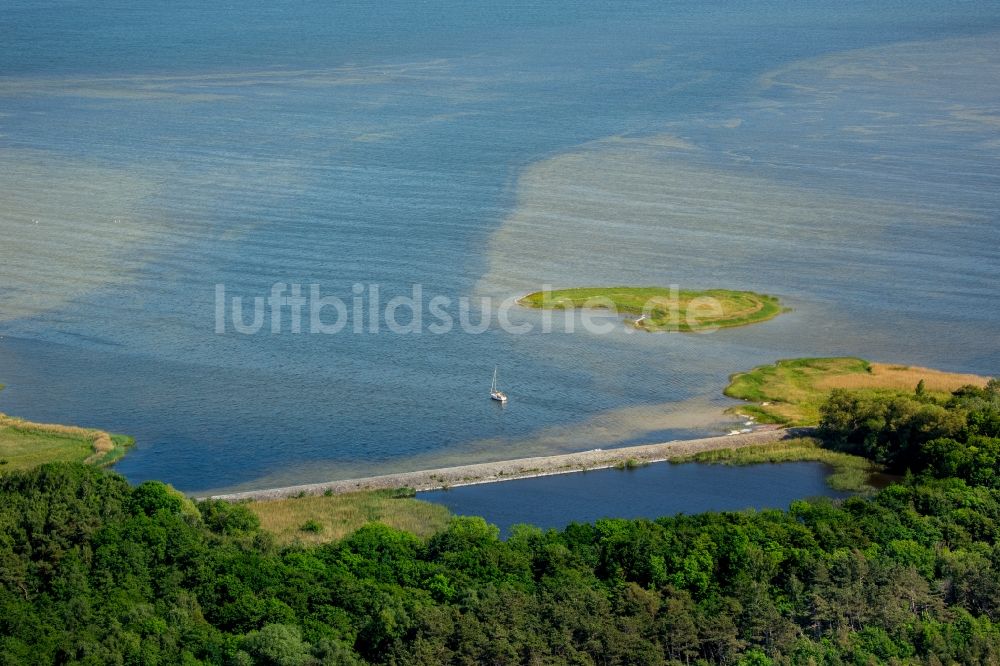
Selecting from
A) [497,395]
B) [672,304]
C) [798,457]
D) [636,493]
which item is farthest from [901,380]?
[497,395]

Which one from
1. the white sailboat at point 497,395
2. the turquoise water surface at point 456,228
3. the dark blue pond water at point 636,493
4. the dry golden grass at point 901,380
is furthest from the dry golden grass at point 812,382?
the white sailboat at point 497,395

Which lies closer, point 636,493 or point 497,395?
point 636,493

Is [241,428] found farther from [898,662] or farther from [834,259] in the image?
[834,259]

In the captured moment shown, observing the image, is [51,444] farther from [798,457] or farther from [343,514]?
[798,457]

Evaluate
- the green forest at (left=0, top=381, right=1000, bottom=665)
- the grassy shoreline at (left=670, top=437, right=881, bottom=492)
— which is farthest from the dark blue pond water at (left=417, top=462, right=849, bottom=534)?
the green forest at (left=0, top=381, right=1000, bottom=665)

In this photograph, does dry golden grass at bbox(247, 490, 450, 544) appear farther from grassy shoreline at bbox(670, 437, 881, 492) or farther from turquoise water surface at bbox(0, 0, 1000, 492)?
grassy shoreline at bbox(670, 437, 881, 492)
